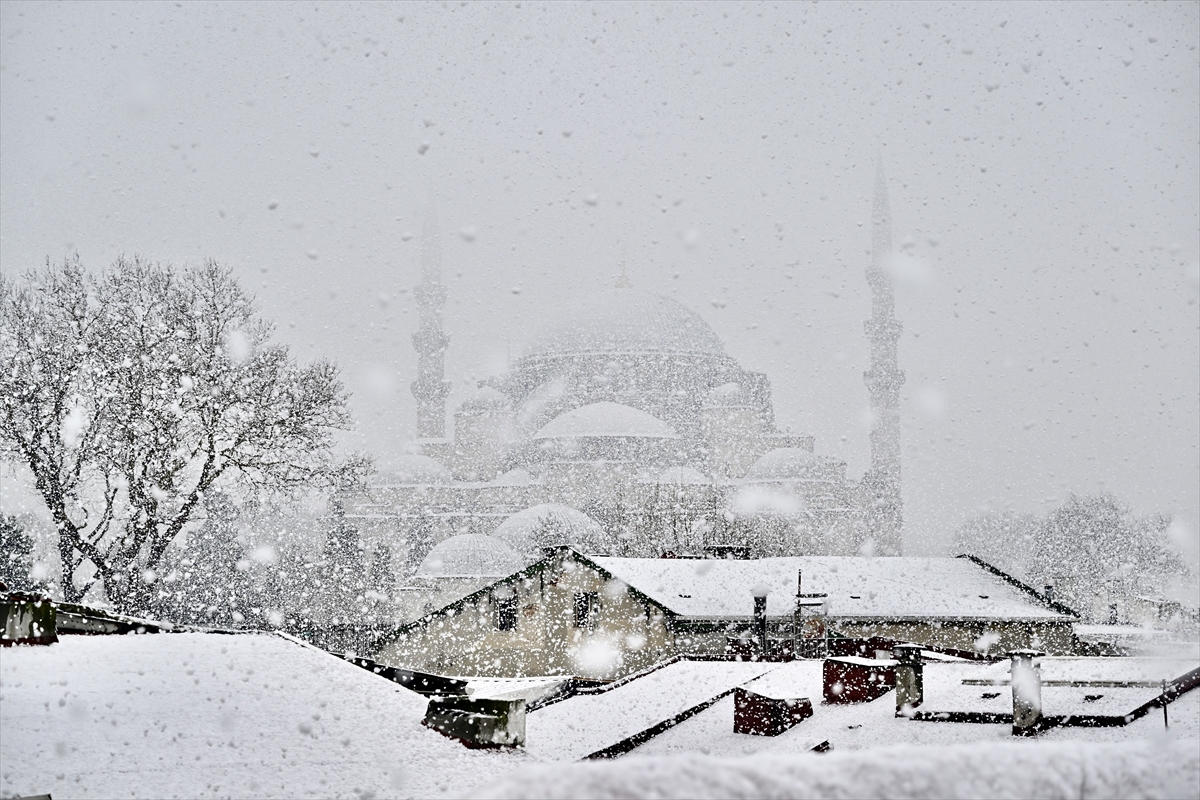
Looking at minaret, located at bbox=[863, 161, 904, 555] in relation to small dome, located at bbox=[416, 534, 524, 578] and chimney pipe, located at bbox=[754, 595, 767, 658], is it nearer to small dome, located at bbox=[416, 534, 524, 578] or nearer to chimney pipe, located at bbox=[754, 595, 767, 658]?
small dome, located at bbox=[416, 534, 524, 578]

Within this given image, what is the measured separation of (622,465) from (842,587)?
83.5 ft

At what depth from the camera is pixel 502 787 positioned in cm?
170

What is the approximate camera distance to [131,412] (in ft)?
55.9

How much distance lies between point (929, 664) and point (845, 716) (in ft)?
7.90

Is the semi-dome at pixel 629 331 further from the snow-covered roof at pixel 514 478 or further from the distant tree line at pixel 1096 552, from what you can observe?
the distant tree line at pixel 1096 552

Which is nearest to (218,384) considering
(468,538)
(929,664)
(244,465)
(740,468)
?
(244,465)

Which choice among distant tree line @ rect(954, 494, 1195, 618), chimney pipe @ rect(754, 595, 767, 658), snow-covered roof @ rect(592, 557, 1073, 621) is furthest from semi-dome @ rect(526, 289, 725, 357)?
chimney pipe @ rect(754, 595, 767, 658)

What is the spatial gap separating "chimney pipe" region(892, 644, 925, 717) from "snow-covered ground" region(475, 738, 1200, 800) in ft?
26.8

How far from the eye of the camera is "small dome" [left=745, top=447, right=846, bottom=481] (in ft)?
172

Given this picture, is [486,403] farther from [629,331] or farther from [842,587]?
[842,587]

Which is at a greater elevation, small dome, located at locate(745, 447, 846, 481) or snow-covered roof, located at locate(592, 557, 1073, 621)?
small dome, located at locate(745, 447, 846, 481)

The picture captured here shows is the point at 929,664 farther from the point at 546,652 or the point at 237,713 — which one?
the point at 546,652

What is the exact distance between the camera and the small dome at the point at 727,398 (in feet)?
186

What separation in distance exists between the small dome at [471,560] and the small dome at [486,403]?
15.3 m
